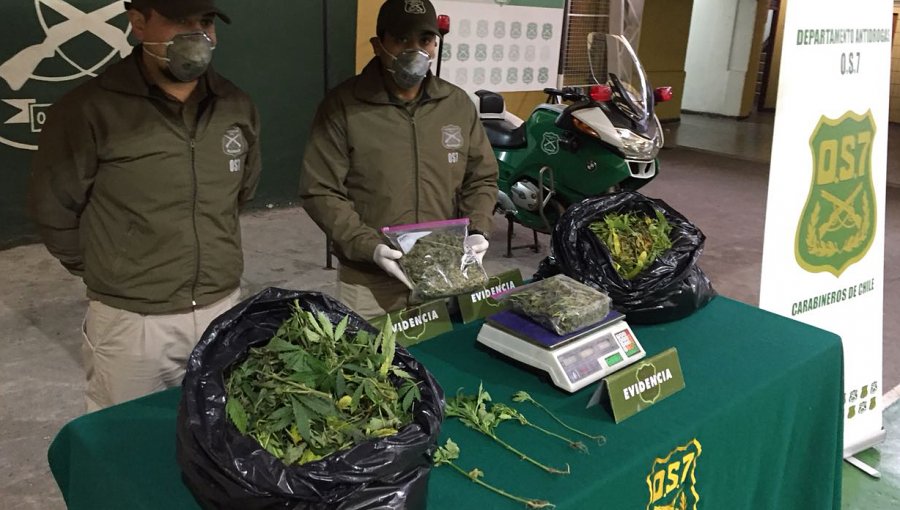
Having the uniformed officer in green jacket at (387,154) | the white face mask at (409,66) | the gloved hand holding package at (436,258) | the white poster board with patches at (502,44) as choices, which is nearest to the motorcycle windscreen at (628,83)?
the white poster board with patches at (502,44)

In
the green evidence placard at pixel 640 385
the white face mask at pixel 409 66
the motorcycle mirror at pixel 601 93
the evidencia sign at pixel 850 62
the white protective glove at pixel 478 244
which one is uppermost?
the evidencia sign at pixel 850 62

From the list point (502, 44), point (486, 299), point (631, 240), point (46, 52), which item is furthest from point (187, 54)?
point (502, 44)

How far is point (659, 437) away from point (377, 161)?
101 centimetres

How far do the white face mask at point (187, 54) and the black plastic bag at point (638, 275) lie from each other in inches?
36.8

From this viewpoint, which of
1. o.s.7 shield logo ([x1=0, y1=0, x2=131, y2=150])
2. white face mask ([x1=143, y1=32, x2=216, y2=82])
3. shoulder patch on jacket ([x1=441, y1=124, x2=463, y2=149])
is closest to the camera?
white face mask ([x1=143, y1=32, x2=216, y2=82])

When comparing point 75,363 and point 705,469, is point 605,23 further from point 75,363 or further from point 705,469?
point 705,469

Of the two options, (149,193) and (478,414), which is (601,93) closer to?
(149,193)

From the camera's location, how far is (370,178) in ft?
6.62

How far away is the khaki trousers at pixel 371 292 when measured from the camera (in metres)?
2.13

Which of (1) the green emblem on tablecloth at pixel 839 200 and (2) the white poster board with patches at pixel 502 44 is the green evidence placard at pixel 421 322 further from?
(2) the white poster board with patches at pixel 502 44

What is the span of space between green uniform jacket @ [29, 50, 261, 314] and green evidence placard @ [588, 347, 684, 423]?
0.99 meters

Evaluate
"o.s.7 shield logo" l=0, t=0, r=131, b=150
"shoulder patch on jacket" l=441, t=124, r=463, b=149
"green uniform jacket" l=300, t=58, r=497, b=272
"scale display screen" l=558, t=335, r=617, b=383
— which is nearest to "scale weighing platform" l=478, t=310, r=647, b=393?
"scale display screen" l=558, t=335, r=617, b=383

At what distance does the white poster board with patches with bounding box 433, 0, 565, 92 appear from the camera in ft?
17.5

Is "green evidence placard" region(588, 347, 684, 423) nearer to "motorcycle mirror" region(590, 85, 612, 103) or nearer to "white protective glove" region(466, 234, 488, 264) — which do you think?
"white protective glove" region(466, 234, 488, 264)
